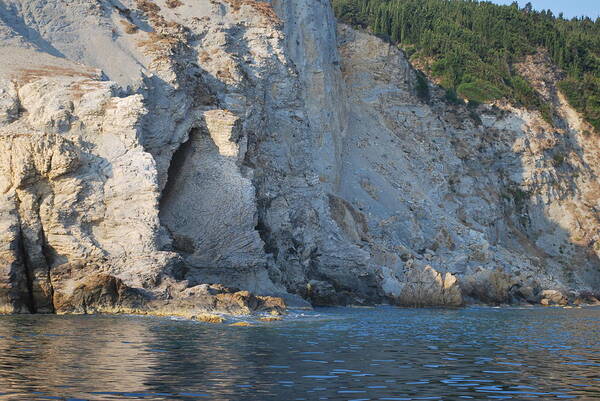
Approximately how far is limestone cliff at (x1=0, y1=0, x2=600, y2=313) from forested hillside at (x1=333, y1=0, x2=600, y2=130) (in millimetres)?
3552

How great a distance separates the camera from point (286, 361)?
16766 millimetres

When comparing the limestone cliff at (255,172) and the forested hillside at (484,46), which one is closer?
the limestone cliff at (255,172)

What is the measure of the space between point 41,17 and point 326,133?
21.6 metres

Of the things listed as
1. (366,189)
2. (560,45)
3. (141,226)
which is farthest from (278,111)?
(560,45)

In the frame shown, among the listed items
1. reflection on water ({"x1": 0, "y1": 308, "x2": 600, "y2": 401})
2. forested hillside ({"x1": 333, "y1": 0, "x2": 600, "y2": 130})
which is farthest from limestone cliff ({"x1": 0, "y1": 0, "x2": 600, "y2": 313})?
reflection on water ({"x1": 0, "y1": 308, "x2": 600, "y2": 401})

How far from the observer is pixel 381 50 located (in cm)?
6744

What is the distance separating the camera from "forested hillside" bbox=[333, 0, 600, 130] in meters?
75.6

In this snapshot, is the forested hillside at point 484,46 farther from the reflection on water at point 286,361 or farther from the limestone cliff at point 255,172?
the reflection on water at point 286,361

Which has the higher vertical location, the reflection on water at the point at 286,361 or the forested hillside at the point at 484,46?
the forested hillside at the point at 484,46

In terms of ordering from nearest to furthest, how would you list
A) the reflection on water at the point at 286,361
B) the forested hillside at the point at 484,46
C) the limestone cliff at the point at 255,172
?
the reflection on water at the point at 286,361, the limestone cliff at the point at 255,172, the forested hillside at the point at 484,46

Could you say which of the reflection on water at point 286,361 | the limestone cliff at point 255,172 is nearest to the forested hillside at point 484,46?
the limestone cliff at point 255,172

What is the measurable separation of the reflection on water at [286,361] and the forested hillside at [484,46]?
5088 cm

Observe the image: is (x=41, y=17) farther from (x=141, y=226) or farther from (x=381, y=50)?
(x=381, y=50)

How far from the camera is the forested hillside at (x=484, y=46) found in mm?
75562
